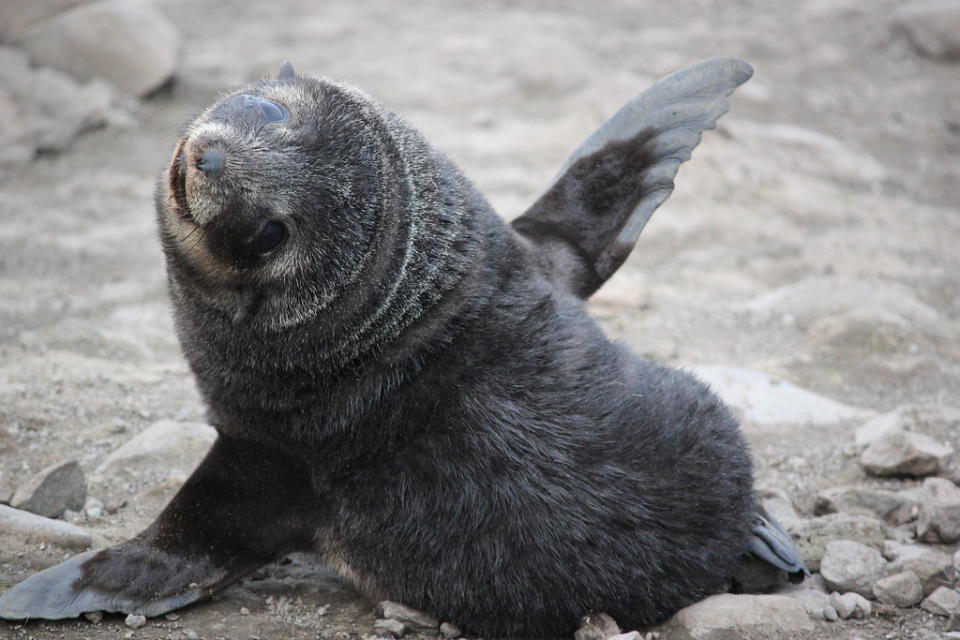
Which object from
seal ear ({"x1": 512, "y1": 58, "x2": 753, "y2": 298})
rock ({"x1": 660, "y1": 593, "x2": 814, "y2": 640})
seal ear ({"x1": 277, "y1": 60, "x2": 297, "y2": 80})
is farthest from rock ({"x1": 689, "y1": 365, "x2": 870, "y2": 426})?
seal ear ({"x1": 277, "y1": 60, "x2": 297, "y2": 80})

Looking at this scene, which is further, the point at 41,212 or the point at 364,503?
the point at 41,212

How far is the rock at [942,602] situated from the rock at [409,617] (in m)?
1.69

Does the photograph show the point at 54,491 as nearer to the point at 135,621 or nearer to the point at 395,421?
the point at 135,621

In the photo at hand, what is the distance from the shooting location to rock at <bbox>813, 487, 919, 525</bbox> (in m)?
4.48

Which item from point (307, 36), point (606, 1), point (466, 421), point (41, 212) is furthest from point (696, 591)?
point (606, 1)

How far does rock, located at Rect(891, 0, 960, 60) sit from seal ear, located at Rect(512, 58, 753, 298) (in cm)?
703

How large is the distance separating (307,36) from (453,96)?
2.13 m

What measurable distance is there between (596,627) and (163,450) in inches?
81.6

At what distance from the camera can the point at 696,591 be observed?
12.1 feet

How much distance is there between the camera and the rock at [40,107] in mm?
8625

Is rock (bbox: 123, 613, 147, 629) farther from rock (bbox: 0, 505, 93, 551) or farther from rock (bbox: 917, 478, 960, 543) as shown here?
rock (bbox: 917, 478, 960, 543)

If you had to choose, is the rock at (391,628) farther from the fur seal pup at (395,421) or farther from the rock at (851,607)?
the rock at (851,607)

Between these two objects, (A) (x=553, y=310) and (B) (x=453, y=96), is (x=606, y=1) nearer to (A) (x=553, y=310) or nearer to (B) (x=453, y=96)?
(B) (x=453, y=96)

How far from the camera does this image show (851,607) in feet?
12.5
